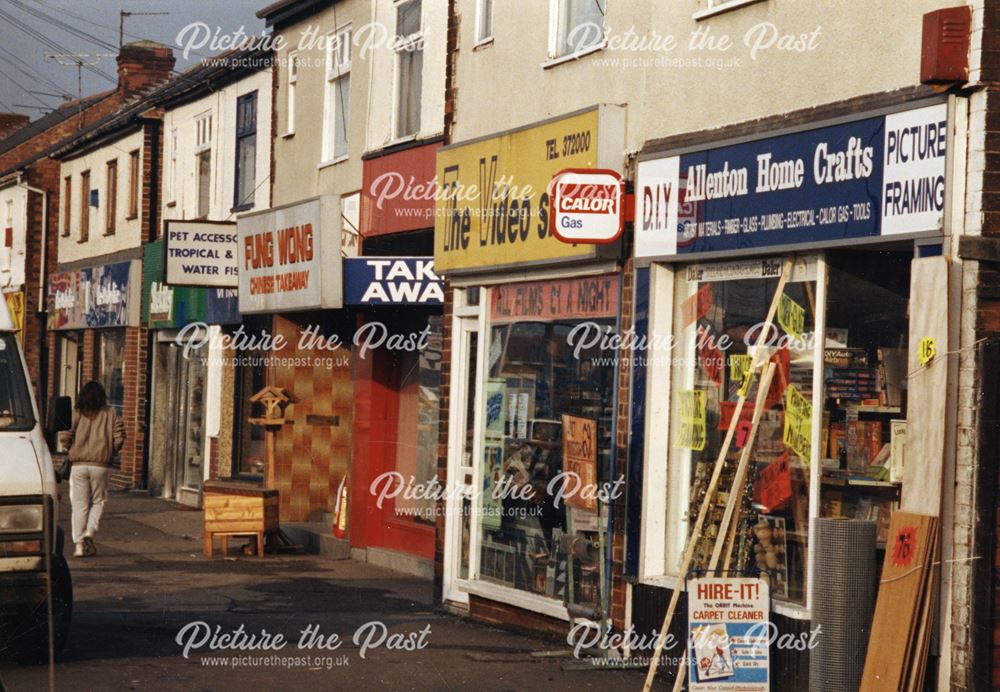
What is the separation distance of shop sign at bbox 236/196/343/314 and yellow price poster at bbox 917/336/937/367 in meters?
10.0

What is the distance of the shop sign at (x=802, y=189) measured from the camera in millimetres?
7855

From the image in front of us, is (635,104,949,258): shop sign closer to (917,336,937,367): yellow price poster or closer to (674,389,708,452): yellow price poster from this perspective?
(917,336,937,367): yellow price poster

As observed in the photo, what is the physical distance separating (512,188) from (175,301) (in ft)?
44.0

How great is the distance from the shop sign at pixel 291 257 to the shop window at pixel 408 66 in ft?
4.68

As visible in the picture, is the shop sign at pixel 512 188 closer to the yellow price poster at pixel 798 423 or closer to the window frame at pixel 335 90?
the yellow price poster at pixel 798 423

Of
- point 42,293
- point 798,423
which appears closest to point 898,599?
point 798,423

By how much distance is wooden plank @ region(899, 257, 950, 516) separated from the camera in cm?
753

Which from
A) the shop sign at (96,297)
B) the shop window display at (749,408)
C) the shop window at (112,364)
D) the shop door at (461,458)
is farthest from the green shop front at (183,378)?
the shop window display at (749,408)

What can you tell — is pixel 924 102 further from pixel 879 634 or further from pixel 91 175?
pixel 91 175

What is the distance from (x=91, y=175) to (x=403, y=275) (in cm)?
1742

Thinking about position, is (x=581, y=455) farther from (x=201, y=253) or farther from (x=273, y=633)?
(x=201, y=253)

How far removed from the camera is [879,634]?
7.71 m

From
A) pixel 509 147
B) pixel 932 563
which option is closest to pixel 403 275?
pixel 509 147

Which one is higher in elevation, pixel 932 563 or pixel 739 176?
pixel 739 176
